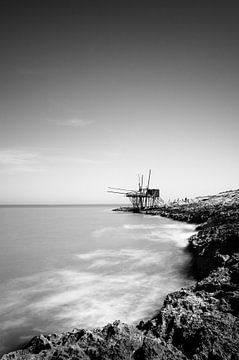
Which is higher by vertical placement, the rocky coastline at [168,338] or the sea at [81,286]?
the rocky coastline at [168,338]

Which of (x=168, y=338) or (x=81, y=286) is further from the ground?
(x=168, y=338)

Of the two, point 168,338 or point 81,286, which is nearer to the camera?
point 168,338

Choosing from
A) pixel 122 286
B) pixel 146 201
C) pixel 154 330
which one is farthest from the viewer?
pixel 146 201

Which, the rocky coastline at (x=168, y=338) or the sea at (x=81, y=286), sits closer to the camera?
the rocky coastline at (x=168, y=338)

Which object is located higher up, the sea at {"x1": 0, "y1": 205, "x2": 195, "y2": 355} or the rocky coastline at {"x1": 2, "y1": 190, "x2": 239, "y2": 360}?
the rocky coastline at {"x1": 2, "y1": 190, "x2": 239, "y2": 360}

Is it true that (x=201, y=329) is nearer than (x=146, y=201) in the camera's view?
Yes

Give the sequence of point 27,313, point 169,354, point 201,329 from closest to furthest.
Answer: point 169,354 < point 201,329 < point 27,313

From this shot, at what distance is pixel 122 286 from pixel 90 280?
57.8 inches

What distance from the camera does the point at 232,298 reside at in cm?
440

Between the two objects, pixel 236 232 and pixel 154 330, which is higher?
pixel 236 232

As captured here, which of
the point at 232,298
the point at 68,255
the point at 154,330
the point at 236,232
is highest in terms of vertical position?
the point at 236,232

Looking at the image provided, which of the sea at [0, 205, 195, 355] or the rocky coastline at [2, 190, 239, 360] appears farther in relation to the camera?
the sea at [0, 205, 195, 355]

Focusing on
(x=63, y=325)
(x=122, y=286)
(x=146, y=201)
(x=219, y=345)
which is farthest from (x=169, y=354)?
(x=146, y=201)

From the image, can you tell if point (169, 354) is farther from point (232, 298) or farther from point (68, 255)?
point (68, 255)
